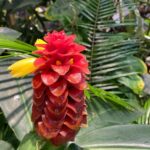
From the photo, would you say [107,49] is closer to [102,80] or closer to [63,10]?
[102,80]

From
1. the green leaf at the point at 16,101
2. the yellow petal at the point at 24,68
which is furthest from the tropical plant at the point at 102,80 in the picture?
the yellow petal at the point at 24,68

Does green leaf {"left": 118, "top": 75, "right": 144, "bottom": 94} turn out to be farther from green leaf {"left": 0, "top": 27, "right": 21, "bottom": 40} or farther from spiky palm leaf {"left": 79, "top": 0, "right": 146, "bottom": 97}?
green leaf {"left": 0, "top": 27, "right": 21, "bottom": 40}

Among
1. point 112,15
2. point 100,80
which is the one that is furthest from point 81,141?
point 112,15

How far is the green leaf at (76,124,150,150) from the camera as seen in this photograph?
87 cm

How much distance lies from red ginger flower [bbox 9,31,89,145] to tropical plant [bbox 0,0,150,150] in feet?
0.23

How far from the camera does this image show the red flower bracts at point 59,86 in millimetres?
751


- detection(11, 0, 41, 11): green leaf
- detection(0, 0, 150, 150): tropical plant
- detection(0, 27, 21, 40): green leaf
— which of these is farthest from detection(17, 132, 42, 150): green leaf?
detection(11, 0, 41, 11): green leaf

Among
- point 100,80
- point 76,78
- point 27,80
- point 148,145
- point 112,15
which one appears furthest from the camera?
point 112,15

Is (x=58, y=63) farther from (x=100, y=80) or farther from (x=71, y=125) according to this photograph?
(x=100, y=80)

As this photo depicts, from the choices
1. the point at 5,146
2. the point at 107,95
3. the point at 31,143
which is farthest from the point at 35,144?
the point at 107,95

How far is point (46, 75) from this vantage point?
2.47ft

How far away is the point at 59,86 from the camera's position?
754 mm

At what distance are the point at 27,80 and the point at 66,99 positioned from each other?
0.35 meters

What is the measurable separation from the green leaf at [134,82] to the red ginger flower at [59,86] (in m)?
0.48
